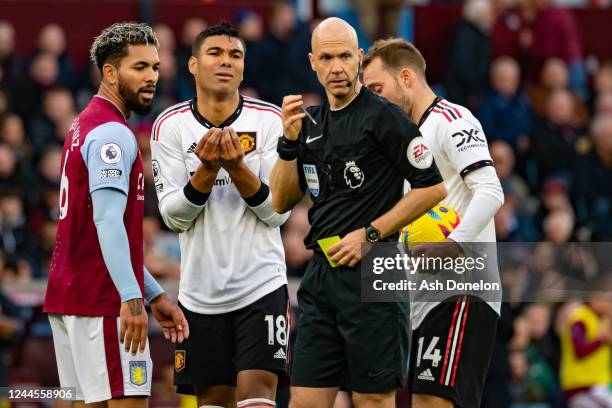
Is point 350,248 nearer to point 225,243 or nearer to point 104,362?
point 225,243

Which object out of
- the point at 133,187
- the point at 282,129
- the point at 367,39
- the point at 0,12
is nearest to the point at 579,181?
the point at 367,39

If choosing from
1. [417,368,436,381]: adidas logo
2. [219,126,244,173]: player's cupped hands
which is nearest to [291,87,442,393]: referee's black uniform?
[219,126,244,173]: player's cupped hands

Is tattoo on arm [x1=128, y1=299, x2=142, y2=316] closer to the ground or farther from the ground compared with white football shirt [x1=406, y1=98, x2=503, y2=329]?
closer to the ground

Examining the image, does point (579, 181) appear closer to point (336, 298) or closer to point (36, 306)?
point (36, 306)

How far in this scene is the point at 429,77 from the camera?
1802 cm

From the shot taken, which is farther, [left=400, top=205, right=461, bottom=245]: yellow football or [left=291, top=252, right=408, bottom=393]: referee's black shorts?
[left=400, top=205, right=461, bottom=245]: yellow football

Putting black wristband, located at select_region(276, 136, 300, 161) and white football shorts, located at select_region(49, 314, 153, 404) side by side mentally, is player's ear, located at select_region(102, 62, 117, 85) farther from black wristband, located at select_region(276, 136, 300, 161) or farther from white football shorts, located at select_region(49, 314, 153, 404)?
white football shorts, located at select_region(49, 314, 153, 404)

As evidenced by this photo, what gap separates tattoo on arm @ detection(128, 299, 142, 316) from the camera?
25.3 ft

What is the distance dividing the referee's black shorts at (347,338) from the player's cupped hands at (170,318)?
2.46 ft

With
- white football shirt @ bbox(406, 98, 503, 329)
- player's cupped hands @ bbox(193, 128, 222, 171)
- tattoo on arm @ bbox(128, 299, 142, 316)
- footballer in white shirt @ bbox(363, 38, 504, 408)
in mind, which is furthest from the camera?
white football shirt @ bbox(406, 98, 503, 329)

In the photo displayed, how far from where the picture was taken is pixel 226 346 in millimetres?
8727

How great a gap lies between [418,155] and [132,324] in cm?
178

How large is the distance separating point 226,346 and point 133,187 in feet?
4.17

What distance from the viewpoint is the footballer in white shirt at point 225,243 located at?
863 centimetres
